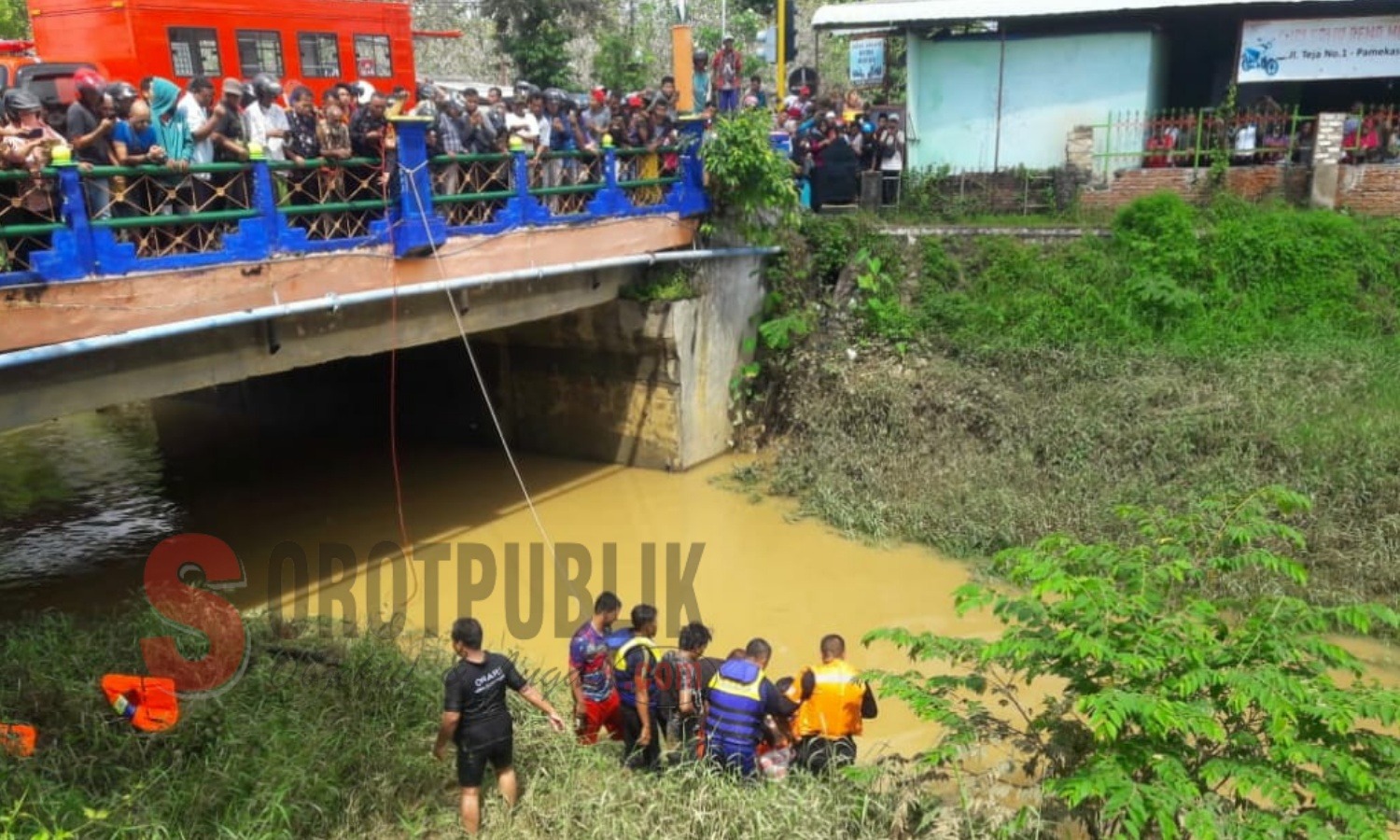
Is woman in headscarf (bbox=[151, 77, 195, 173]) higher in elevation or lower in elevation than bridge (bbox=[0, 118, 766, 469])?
higher

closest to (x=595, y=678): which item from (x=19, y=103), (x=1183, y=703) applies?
(x=1183, y=703)

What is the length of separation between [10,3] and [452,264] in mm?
22492

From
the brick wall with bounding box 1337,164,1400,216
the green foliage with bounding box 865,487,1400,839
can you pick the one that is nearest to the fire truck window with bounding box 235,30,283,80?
the green foliage with bounding box 865,487,1400,839

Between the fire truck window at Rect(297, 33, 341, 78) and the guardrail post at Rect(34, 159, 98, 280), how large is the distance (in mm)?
8105

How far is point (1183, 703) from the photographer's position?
459cm

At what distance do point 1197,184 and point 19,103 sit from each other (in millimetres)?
13355

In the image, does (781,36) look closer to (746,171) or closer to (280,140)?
(746,171)

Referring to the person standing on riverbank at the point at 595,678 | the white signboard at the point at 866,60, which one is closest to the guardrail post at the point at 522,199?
the person standing on riverbank at the point at 595,678

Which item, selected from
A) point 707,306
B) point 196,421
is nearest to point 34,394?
point 707,306

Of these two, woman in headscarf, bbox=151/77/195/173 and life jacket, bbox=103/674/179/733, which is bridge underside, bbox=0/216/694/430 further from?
life jacket, bbox=103/674/179/733

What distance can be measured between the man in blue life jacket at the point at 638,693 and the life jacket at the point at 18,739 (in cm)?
322

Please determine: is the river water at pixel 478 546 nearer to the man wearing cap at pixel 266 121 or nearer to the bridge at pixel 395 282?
the bridge at pixel 395 282

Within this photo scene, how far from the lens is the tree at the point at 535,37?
23.6 metres

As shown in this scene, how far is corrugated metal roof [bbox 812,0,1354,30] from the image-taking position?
14.6 meters
